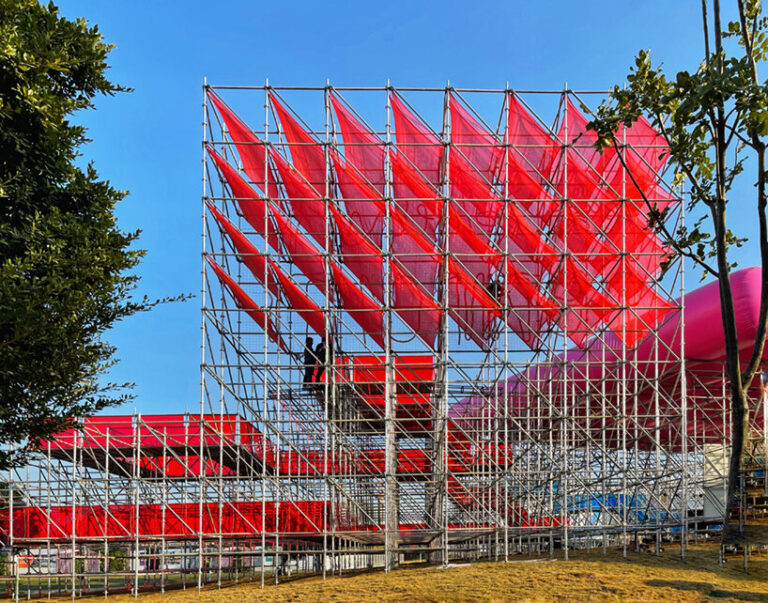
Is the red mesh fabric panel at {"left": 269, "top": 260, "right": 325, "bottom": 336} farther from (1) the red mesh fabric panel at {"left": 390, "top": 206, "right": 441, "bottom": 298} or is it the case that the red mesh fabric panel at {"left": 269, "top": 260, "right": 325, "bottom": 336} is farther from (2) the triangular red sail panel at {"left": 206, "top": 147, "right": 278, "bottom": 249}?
(1) the red mesh fabric panel at {"left": 390, "top": 206, "right": 441, "bottom": 298}

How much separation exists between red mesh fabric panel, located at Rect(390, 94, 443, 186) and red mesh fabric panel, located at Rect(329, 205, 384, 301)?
2.21m

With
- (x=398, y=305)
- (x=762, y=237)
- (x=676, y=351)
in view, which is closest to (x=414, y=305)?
(x=398, y=305)

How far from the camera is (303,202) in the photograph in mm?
19719

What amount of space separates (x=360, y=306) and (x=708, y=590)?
962 centimetres

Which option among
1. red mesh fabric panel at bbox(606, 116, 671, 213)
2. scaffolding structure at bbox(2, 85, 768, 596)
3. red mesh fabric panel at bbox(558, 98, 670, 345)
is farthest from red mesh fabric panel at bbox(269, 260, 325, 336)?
red mesh fabric panel at bbox(606, 116, 671, 213)

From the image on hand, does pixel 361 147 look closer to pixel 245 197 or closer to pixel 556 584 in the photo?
pixel 245 197

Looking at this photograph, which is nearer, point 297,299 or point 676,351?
point 297,299

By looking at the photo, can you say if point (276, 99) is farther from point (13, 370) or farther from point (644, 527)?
point (644, 527)

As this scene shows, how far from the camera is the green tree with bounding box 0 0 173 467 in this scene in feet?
31.8

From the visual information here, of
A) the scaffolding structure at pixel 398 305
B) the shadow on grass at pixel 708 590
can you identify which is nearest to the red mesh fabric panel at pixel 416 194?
the scaffolding structure at pixel 398 305

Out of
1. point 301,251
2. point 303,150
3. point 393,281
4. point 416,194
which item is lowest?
point 393,281

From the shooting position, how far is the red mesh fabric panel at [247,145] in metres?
19.1

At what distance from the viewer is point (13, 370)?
32.6 ft

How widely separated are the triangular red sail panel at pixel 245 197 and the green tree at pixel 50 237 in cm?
763
